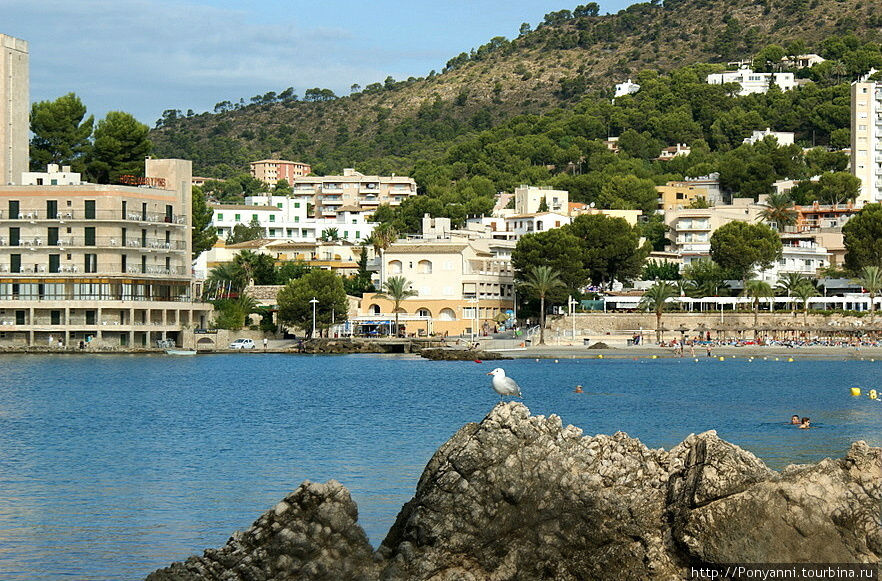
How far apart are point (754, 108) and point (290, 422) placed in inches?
6136

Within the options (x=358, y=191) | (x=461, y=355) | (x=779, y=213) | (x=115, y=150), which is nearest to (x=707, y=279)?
(x=779, y=213)

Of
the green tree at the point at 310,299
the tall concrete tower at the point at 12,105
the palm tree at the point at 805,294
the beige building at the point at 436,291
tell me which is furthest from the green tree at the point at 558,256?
the tall concrete tower at the point at 12,105

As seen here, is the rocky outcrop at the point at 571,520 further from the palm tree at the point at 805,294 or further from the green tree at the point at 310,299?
the palm tree at the point at 805,294

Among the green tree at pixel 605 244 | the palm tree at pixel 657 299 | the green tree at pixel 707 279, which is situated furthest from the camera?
the green tree at pixel 605 244

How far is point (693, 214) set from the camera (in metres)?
125

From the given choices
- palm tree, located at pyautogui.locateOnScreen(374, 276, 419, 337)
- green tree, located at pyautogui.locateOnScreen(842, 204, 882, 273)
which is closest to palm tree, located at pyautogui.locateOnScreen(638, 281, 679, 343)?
green tree, located at pyautogui.locateOnScreen(842, 204, 882, 273)

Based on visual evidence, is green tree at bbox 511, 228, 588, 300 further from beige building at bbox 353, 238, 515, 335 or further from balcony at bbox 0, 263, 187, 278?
balcony at bbox 0, 263, 187, 278

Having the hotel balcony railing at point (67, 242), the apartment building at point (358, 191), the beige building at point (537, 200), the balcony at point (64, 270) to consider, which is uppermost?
the apartment building at point (358, 191)

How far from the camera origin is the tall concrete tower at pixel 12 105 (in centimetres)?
8962

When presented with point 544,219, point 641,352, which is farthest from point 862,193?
point 641,352

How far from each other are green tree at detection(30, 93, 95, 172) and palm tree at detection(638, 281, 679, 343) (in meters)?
45.0

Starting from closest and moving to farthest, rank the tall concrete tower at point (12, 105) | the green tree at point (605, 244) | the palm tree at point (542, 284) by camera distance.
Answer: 1. the tall concrete tower at point (12, 105)
2. the palm tree at point (542, 284)
3. the green tree at point (605, 244)

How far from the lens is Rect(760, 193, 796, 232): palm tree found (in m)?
125

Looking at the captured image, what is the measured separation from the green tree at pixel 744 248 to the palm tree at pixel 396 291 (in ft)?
83.4
